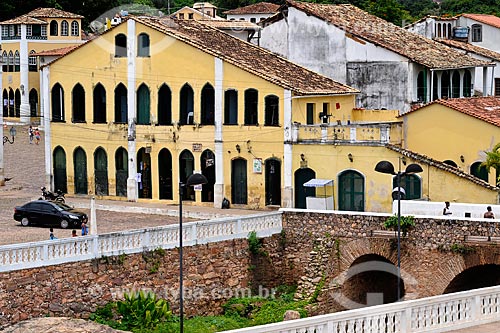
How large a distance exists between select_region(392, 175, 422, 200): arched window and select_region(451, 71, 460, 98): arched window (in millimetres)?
12904

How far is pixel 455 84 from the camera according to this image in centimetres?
5084

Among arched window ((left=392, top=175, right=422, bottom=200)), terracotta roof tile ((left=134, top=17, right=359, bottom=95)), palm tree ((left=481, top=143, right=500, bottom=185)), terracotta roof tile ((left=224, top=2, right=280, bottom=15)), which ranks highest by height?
terracotta roof tile ((left=224, top=2, right=280, bottom=15))

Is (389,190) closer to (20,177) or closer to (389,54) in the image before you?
(389,54)

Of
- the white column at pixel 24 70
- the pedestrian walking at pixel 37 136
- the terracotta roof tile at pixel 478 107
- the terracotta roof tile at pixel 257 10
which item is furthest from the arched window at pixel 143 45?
the terracotta roof tile at pixel 257 10

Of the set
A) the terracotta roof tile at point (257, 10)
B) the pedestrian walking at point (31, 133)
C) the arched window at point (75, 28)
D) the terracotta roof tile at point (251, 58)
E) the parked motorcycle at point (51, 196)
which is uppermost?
the terracotta roof tile at point (257, 10)

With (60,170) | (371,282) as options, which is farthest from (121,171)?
(371,282)

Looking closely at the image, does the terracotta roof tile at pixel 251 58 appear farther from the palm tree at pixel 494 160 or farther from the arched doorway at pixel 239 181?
the palm tree at pixel 494 160

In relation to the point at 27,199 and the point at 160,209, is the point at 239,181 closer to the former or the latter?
the point at 160,209

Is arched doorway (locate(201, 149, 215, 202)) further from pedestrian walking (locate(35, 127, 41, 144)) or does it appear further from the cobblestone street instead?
pedestrian walking (locate(35, 127, 41, 144))

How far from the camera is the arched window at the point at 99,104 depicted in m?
45.4

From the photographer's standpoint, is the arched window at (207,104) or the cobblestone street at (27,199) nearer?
the cobblestone street at (27,199)

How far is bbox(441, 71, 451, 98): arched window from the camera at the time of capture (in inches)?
1954

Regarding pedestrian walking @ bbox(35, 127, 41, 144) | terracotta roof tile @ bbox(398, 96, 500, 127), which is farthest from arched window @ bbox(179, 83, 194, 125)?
pedestrian walking @ bbox(35, 127, 41, 144)

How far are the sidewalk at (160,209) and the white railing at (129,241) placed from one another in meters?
4.05
